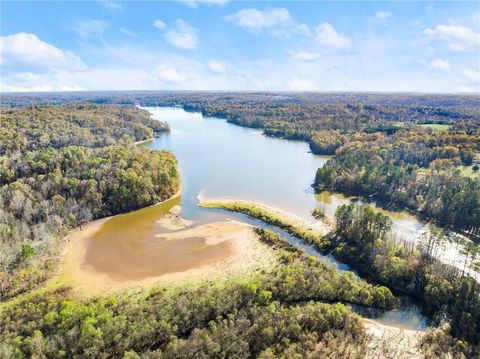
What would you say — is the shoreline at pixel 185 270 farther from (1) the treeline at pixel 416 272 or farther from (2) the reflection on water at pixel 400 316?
(2) the reflection on water at pixel 400 316

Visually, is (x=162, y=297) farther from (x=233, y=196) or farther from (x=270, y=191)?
(x=270, y=191)

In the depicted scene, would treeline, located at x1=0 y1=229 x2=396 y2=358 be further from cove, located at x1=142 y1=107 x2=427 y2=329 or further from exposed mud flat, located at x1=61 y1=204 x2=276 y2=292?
exposed mud flat, located at x1=61 y1=204 x2=276 y2=292

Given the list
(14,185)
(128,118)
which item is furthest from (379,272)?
(128,118)

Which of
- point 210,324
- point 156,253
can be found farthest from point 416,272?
point 156,253

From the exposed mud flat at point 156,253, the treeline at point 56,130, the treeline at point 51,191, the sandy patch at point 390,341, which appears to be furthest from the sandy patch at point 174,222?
the treeline at point 56,130

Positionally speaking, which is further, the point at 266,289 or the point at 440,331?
the point at 266,289

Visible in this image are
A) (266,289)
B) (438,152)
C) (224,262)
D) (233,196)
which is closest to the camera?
(266,289)
